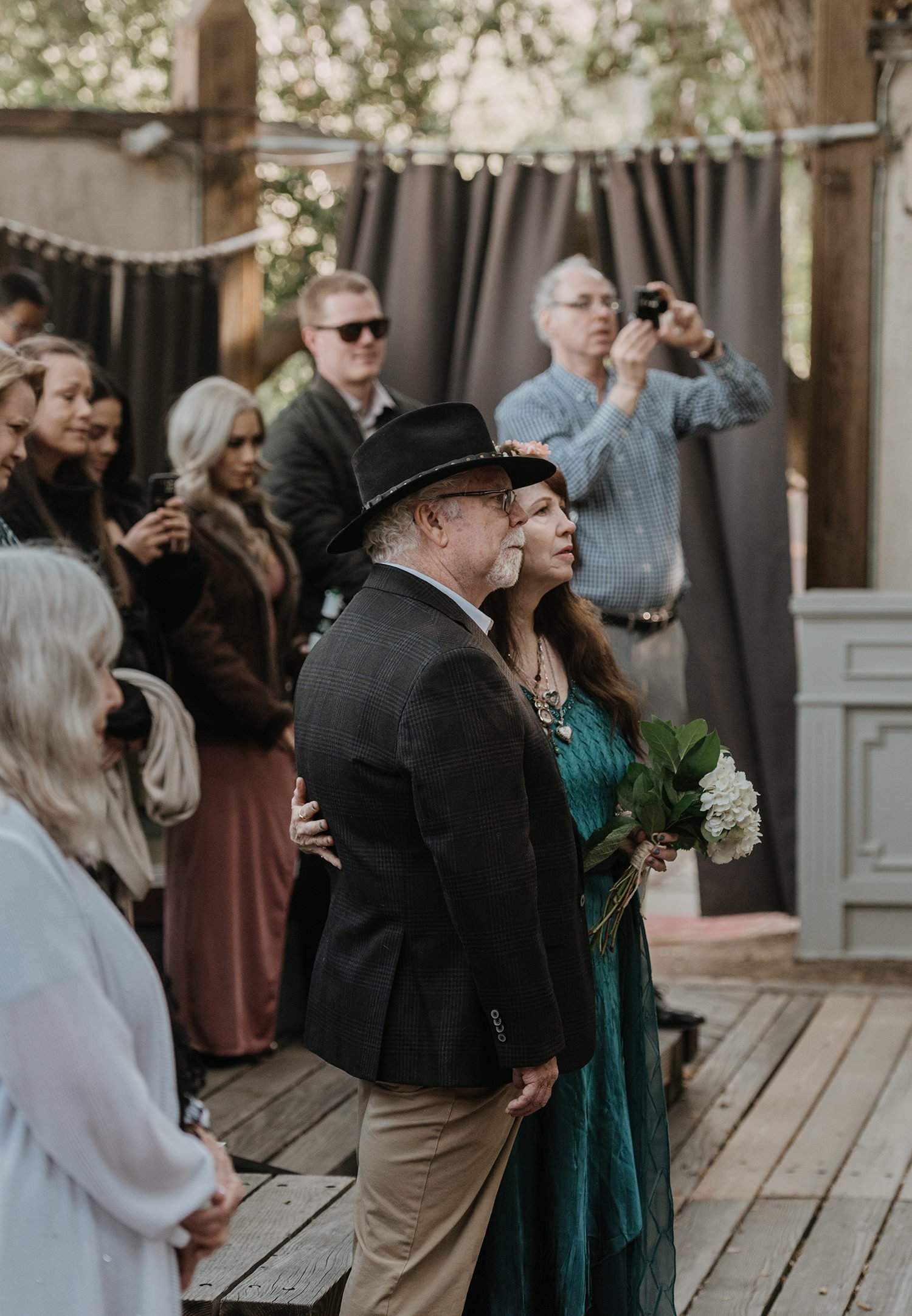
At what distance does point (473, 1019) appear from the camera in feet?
6.41

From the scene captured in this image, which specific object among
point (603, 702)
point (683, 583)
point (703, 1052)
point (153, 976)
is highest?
point (683, 583)

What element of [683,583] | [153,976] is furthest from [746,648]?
[153,976]

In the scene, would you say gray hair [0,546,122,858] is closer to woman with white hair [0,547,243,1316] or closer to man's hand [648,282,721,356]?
woman with white hair [0,547,243,1316]

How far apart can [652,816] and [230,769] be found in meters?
1.58

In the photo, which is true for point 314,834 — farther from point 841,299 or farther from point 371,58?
point 371,58

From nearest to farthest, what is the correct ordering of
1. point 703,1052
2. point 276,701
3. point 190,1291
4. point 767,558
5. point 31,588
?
point 31,588
point 190,1291
point 276,701
point 703,1052
point 767,558

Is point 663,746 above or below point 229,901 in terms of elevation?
above

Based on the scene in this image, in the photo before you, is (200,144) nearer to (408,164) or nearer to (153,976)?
(408,164)

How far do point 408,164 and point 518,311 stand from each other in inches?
23.0

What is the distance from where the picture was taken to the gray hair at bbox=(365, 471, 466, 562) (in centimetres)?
206

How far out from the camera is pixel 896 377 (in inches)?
195

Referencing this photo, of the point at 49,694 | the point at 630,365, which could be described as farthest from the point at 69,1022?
the point at 630,365

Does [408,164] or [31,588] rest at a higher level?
[408,164]

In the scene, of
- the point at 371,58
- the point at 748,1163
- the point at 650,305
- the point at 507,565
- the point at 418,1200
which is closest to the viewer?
the point at 418,1200
